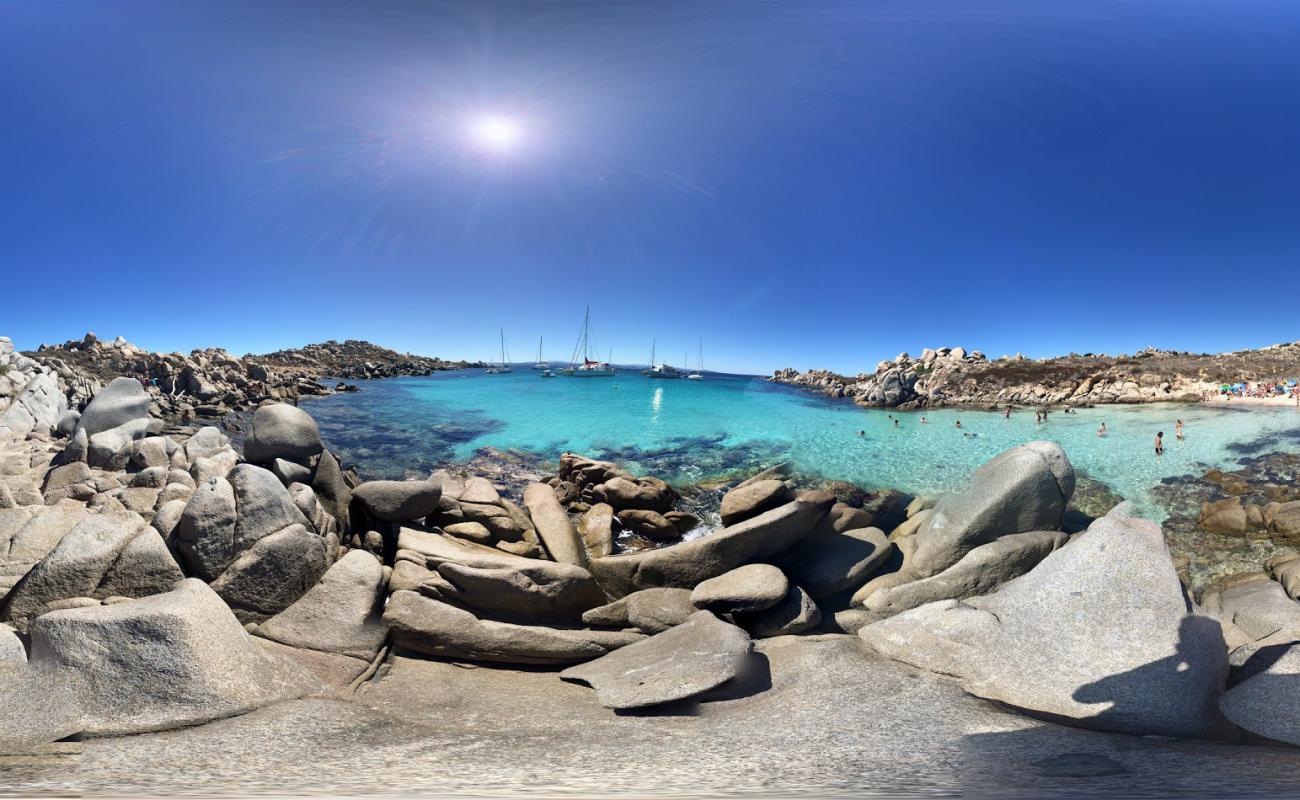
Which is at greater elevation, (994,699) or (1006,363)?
(1006,363)

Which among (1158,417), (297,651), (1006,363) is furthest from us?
(1006,363)

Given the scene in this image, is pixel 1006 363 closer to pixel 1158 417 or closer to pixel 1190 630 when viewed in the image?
pixel 1158 417

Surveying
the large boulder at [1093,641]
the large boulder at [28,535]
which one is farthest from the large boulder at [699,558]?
the large boulder at [28,535]

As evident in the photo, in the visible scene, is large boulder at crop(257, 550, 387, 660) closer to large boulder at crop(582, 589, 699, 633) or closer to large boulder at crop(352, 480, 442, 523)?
large boulder at crop(352, 480, 442, 523)

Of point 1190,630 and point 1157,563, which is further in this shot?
point 1157,563

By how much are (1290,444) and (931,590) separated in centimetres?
1457

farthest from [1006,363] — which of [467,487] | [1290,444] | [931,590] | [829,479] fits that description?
[467,487]

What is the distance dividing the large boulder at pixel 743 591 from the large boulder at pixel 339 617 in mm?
3800

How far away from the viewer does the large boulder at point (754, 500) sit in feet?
23.6

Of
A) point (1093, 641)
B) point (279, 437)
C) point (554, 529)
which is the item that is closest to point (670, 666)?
point (1093, 641)

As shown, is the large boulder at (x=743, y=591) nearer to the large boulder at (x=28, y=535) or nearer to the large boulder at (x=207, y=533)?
the large boulder at (x=207, y=533)

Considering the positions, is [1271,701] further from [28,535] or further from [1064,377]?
[1064,377]

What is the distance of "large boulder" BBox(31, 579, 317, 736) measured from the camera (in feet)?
10.7

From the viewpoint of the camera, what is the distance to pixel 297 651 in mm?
4598
